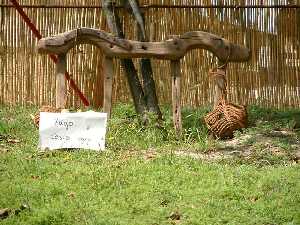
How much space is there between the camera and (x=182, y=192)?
4539 millimetres

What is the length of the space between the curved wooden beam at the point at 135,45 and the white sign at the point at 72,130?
0.99 metres

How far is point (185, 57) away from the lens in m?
9.69

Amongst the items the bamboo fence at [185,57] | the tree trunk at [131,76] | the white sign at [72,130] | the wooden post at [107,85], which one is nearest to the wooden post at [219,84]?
the tree trunk at [131,76]

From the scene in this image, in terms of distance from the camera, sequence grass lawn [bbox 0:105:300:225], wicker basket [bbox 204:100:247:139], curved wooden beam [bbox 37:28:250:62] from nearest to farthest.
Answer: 1. grass lawn [bbox 0:105:300:225]
2. curved wooden beam [bbox 37:28:250:62]
3. wicker basket [bbox 204:100:247:139]

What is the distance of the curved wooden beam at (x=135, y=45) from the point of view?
21.3 feet

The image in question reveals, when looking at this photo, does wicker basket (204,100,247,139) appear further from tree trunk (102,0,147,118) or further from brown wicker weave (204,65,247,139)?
tree trunk (102,0,147,118)

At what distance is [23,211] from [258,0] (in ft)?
22.0

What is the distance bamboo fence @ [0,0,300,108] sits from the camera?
9.63m

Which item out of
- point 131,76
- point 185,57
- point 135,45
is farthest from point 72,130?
point 185,57

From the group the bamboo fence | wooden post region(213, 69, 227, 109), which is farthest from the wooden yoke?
the bamboo fence

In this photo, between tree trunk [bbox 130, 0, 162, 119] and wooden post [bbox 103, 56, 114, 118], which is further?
tree trunk [bbox 130, 0, 162, 119]

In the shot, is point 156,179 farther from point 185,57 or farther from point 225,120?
point 185,57

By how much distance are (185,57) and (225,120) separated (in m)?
3.15

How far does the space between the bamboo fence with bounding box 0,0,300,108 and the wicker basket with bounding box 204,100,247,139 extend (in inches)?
108
